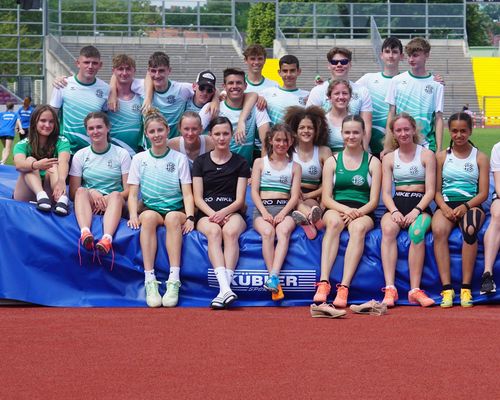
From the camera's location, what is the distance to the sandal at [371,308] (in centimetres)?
667

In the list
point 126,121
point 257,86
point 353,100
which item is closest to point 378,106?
point 353,100

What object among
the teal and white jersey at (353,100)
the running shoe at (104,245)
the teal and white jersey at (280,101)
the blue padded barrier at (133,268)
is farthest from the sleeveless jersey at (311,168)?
the running shoe at (104,245)

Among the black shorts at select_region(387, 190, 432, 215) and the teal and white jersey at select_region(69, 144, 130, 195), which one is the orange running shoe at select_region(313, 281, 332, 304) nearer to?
the black shorts at select_region(387, 190, 432, 215)

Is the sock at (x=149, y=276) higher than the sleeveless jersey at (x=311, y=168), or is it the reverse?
the sleeveless jersey at (x=311, y=168)

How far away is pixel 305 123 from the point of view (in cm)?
750

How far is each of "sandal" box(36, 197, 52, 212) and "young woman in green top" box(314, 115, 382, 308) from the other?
212cm

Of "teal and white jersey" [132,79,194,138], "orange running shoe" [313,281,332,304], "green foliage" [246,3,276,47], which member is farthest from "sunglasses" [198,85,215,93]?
"green foliage" [246,3,276,47]

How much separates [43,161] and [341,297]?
255cm

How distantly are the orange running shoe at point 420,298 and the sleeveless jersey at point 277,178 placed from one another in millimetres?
1240

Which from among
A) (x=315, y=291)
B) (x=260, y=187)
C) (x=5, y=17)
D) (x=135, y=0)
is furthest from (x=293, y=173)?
(x=5, y=17)

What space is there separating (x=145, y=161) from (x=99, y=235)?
67 centimetres

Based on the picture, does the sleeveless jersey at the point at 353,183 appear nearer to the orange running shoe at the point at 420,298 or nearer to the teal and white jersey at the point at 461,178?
the teal and white jersey at the point at 461,178

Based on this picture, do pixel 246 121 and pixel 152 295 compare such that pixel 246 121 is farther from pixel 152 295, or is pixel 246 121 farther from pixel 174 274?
pixel 152 295

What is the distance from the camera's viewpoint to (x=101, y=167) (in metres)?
7.56
